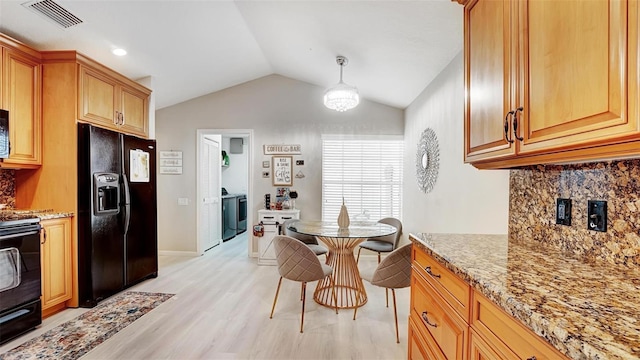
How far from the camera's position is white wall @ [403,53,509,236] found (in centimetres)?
211

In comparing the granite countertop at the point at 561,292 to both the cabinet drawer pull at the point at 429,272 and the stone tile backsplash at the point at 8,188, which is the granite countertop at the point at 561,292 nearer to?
the cabinet drawer pull at the point at 429,272

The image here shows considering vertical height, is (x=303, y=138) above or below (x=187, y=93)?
below

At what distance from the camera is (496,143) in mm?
1386

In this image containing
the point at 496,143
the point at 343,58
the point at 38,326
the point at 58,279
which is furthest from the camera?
the point at 343,58

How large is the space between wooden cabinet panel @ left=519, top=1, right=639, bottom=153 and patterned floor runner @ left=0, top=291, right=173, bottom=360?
301 centimetres

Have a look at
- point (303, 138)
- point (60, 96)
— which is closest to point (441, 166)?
point (303, 138)

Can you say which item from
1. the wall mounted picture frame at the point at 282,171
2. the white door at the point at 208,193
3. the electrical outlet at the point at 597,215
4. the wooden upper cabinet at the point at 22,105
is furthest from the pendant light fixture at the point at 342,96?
the wooden upper cabinet at the point at 22,105

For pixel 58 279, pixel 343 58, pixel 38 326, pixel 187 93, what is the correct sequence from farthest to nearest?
pixel 187 93
pixel 343 58
pixel 58 279
pixel 38 326

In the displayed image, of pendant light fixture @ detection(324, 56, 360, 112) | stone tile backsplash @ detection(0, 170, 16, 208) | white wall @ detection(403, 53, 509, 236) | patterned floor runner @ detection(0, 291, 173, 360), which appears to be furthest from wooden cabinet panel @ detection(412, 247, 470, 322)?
stone tile backsplash @ detection(0, 170, 16, 208)

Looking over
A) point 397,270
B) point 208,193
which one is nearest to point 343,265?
point 397,270

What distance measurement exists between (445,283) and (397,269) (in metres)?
1.08

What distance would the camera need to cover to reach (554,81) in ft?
3.41

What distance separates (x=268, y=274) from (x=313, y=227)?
1.31m

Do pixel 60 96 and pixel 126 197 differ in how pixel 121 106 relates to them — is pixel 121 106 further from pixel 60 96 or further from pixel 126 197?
pixel 126 197
